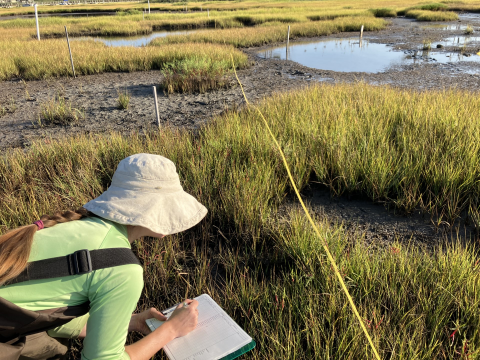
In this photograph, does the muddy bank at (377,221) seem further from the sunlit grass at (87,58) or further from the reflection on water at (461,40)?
the reflection on water at (461,40)

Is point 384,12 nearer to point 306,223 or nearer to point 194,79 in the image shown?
point 194,79

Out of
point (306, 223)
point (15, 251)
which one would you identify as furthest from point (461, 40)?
point (15, 251)

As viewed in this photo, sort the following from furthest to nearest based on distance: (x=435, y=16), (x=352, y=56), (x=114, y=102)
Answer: (x=435, y=16), (x=352, y=56), (x=114, y=102)

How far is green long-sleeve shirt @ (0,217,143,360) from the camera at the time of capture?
132cm

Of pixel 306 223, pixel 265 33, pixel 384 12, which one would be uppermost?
pixel 384 12

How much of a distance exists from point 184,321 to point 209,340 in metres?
0.15

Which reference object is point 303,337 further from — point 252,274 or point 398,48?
point 398,48

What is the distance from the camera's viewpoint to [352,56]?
43.8 ft

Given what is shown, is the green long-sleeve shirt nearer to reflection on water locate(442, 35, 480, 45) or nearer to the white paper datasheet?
the white paper datasheet

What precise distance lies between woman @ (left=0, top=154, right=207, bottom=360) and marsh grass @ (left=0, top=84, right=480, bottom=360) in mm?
633

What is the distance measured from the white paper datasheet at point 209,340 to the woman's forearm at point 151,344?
0.07 meters

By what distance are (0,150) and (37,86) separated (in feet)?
15.6

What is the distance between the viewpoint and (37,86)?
9.19 metres

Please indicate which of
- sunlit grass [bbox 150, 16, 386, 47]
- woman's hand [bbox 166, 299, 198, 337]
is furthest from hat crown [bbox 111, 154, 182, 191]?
sunlit grass [bbox 150, 16, 386, 47]
